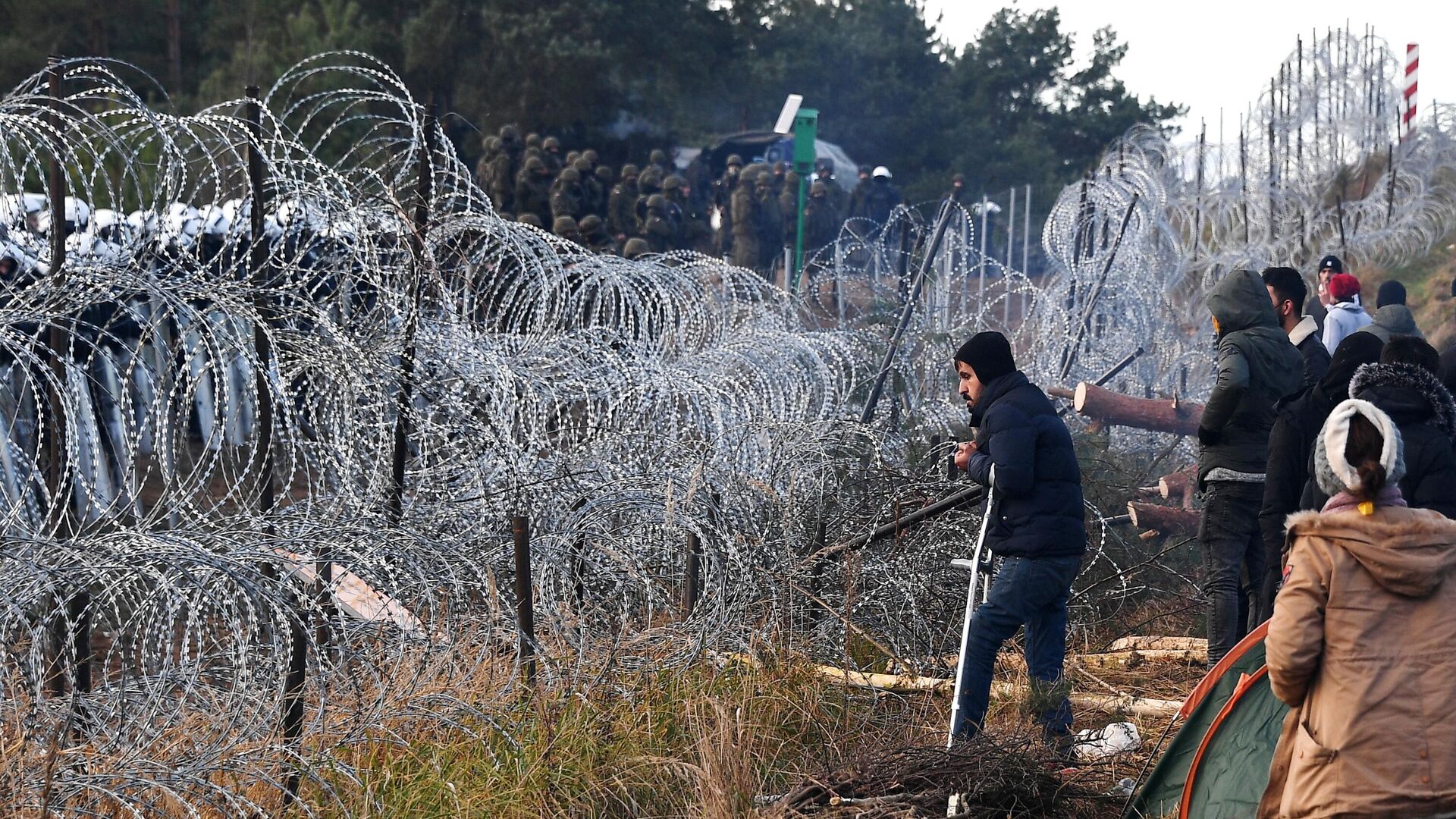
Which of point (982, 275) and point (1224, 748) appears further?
point (982, 275)

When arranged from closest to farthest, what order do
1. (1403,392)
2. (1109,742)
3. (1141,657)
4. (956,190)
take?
(1403,392) < (1109,742) < (1141,657) < (956,190)

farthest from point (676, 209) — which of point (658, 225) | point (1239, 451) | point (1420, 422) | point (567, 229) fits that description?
point (1420, 422)

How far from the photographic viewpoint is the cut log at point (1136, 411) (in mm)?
8711

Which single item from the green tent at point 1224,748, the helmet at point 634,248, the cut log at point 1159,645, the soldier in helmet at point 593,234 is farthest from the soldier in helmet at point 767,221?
the green tent at point 1224,748

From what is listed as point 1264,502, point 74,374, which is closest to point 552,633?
point 74,374

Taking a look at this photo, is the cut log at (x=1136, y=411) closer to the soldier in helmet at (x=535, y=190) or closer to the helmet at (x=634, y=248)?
the helmet at (x=634, y=248)

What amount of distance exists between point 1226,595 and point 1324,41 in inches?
696

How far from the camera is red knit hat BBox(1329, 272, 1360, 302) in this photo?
730 cm

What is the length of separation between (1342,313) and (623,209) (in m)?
13.5

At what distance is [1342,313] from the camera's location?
23.4 feet

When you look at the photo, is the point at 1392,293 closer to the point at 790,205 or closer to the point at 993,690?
the point at 993,690

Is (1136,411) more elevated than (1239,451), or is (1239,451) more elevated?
(1239,451)

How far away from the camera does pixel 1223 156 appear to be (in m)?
18.6

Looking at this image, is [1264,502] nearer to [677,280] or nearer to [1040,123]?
[677,280]
